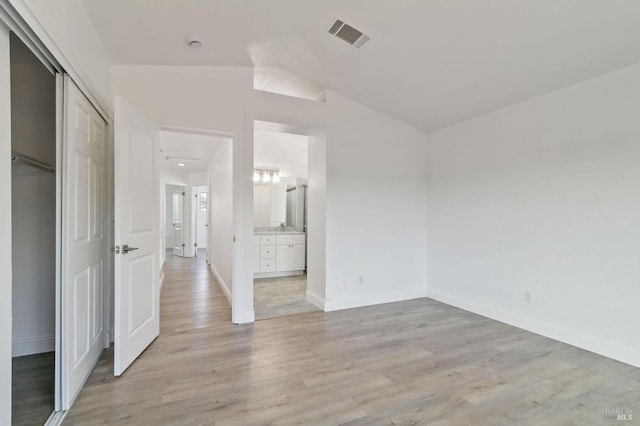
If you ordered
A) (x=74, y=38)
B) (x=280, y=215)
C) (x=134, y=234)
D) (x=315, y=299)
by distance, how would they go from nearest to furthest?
(x=74, y=38) → (x=134, y=234) → (x=315, y=299) → (x=280, y=215)

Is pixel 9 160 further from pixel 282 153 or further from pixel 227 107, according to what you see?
pixel 282 153

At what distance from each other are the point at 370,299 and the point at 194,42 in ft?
11.5

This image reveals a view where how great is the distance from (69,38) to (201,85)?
1.32 metres

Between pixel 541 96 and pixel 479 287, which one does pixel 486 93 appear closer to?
pixel 541 96

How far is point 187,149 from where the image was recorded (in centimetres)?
539

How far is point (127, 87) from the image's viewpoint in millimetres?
2840

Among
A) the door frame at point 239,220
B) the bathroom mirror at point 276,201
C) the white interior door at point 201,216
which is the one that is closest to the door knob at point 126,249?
the door frame at point 239,220

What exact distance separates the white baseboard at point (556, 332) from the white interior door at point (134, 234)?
3.61m

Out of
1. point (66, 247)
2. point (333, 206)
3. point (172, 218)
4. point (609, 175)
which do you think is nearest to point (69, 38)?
point (66, 247)

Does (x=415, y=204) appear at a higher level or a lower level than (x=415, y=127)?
lower

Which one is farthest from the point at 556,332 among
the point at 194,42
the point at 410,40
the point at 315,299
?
the point at 194,42

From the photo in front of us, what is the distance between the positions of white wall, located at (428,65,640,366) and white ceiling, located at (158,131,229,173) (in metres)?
3.36

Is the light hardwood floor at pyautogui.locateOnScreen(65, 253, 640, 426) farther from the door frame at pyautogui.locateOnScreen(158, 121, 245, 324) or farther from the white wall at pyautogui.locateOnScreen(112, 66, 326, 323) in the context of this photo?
the white wall at pyautogui.locateOnScreen(112, 66, 326, 323)

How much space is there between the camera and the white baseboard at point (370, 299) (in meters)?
3.76
